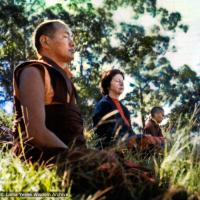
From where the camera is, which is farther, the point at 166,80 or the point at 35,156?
the point at 166,80

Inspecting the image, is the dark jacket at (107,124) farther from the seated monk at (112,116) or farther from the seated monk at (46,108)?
the seated monk at (46,108)

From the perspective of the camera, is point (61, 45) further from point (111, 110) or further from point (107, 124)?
point (111, 110)

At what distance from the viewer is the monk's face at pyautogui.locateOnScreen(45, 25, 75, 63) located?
3.31 m

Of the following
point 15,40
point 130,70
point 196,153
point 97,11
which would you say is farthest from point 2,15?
point 196,153

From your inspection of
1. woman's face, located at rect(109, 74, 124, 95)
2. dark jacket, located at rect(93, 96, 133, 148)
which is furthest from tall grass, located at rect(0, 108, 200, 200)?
woman's face, located at rect(109, 74, 124, 95)

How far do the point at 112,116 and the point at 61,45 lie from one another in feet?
6.53

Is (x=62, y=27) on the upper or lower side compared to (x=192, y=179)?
upper

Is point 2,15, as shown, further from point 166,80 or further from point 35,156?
point 35,156

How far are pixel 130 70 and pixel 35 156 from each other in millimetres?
24480

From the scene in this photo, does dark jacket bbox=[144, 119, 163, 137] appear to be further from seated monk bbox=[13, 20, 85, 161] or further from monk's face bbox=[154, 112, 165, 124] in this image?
seated monk bbox=[13, 20, 85, 161]

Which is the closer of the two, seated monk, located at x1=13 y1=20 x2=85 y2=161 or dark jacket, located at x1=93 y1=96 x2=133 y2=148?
seated monk, located at x1=13 y1=20 x2=85 y2=161

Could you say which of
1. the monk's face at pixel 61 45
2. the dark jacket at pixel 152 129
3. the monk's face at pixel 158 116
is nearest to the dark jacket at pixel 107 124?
the monk's face at pixel 61 45

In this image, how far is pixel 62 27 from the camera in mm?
3387

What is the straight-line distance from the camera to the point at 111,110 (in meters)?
5.34
